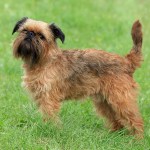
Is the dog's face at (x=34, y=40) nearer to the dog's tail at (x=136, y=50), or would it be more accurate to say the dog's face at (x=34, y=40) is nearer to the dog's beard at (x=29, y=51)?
the dog's beard at (x=29, y=51)

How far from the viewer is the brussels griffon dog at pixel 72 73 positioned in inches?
311

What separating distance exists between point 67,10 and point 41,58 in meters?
8.01

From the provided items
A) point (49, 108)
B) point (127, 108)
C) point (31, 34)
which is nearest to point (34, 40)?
point (31, 34)

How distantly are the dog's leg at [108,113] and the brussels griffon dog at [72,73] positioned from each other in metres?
0.04

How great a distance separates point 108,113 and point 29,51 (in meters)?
1.69

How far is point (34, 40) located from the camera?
777 cm

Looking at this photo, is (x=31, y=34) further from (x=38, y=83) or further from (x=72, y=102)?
(x=72, y=102)

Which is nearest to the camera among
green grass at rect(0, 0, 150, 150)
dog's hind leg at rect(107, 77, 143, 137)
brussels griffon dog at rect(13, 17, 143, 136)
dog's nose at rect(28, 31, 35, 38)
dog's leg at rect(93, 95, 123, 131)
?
green grass at rect(0, 0, 150, 150)

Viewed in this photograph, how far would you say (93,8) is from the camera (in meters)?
16.7

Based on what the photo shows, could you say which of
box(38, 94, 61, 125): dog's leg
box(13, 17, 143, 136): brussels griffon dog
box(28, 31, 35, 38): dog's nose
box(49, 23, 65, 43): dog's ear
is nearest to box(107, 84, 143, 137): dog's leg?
box(13, 17, 143, 136): brussels griffon dog

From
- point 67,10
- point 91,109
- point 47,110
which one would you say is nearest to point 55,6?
point 67,10

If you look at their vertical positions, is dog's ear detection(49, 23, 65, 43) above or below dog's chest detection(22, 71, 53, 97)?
above

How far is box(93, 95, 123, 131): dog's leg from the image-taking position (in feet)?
28.5

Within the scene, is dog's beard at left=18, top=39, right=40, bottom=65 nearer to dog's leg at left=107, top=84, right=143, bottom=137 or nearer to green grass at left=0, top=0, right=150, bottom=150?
green grass at left=0, top=0, right=150, bottom=150
